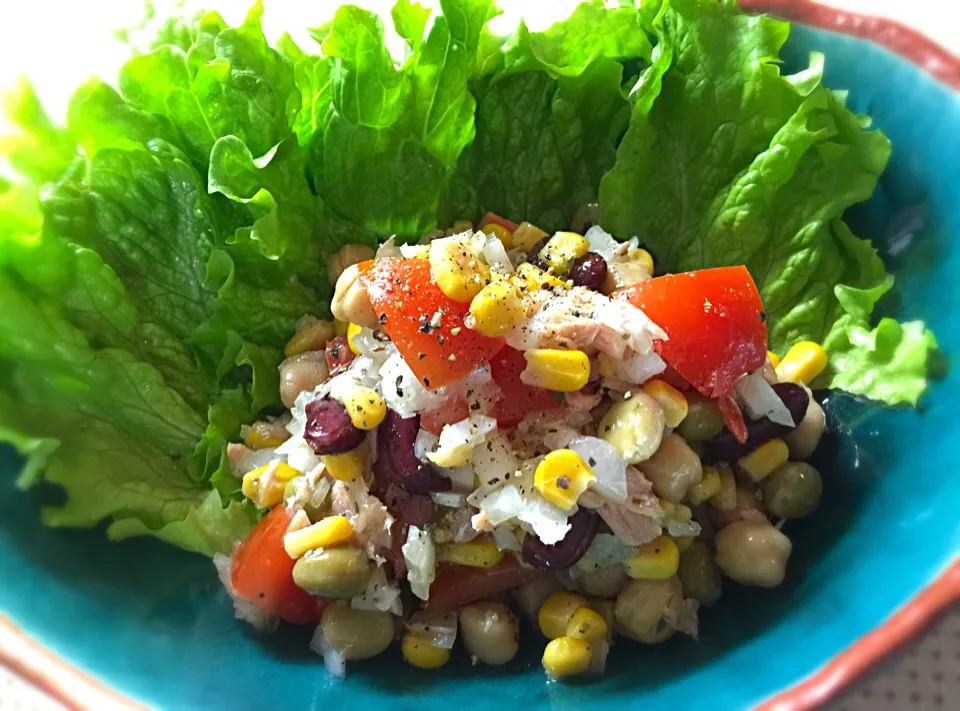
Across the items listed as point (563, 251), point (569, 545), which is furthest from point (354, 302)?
point (569, 545)

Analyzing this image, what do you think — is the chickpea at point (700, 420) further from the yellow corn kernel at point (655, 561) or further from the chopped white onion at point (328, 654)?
the chopped white onion at point (328, 654)

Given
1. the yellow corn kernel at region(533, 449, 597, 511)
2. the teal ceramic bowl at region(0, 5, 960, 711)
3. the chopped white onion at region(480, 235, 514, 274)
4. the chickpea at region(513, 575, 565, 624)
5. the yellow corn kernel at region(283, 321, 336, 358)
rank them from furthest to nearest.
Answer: the yellow corn kernel at region(283, 321, 336, 358), the chopped white onion at region(480, 235, 514, 274), the chickpea at region(513, 575, 565, 624), the yellow corn kernel at region(533, 449, 597, 511), the teal ceramic bowl at region(0, 5, 960, 711)

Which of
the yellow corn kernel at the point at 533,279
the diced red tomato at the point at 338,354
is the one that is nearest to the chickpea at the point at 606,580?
the yellow corn kernel at the point at 533,279

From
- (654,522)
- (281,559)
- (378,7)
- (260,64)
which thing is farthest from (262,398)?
(378,7)

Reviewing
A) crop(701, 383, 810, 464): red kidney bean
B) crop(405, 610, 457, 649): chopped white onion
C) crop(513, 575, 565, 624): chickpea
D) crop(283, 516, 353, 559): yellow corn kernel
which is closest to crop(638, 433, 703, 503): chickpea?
crop(701, 383, 810, 464): red kidney bean

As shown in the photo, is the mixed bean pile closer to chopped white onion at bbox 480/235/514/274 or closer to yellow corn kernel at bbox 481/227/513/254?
chopped white onion at bbox 480/235/514/274

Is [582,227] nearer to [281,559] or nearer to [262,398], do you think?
[262,398]

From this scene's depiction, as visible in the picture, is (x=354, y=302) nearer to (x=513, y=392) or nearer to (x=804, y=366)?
(x=513, y=392)
